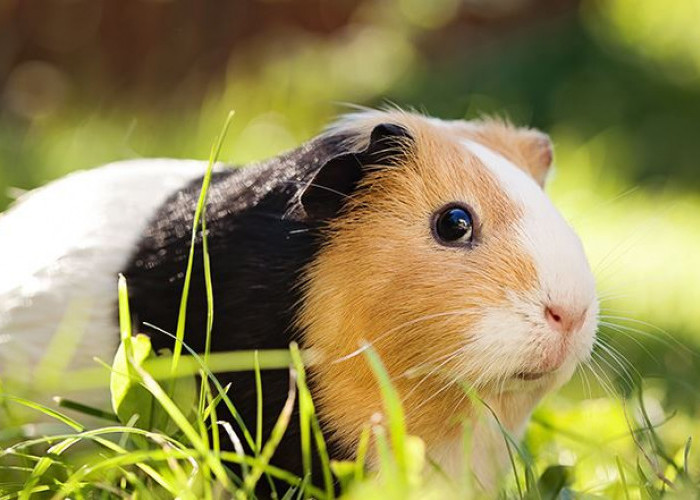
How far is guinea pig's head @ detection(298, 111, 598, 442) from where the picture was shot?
204cm

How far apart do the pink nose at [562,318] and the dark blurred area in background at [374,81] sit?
2856mm

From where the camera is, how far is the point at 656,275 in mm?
4785

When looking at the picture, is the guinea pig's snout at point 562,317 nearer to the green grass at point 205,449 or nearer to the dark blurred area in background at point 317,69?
the green grass at point 205,449

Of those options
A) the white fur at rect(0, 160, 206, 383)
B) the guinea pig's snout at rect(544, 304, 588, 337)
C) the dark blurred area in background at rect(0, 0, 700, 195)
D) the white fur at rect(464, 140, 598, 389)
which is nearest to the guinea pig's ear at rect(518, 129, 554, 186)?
the white fur at rect(464, 140, 598, 389)

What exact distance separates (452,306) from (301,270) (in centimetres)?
33

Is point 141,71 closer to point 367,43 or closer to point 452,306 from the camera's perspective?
point 367,43

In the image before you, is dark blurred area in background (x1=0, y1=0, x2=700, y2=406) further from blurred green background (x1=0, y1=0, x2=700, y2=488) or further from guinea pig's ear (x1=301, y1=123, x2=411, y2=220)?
guinea pig's ear (x1=301, y1=123, x2=411, y2=220)

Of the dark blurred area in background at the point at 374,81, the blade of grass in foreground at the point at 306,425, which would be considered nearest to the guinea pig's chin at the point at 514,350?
the blade of grass in foreground at the point at 306,425

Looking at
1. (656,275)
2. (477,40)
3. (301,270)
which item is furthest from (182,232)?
(477,40)

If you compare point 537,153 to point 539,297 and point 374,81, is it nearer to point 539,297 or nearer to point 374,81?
point 539,297

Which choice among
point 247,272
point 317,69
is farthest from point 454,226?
point 317,69

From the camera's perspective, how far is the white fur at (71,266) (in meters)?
2.35

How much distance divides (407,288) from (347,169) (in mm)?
290

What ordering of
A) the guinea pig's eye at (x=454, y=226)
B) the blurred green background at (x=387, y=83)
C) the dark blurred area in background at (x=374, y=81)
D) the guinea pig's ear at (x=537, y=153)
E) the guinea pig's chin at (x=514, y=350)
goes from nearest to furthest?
the guinea pig's chin at (x=514, y=350), the guinea pig's eye at (x=454, y=226), the guinea pig's ear at (x=537, y=153), the blurred green background at (x=387, y=83), the dark blurred area in background at (x=374, y=81)
